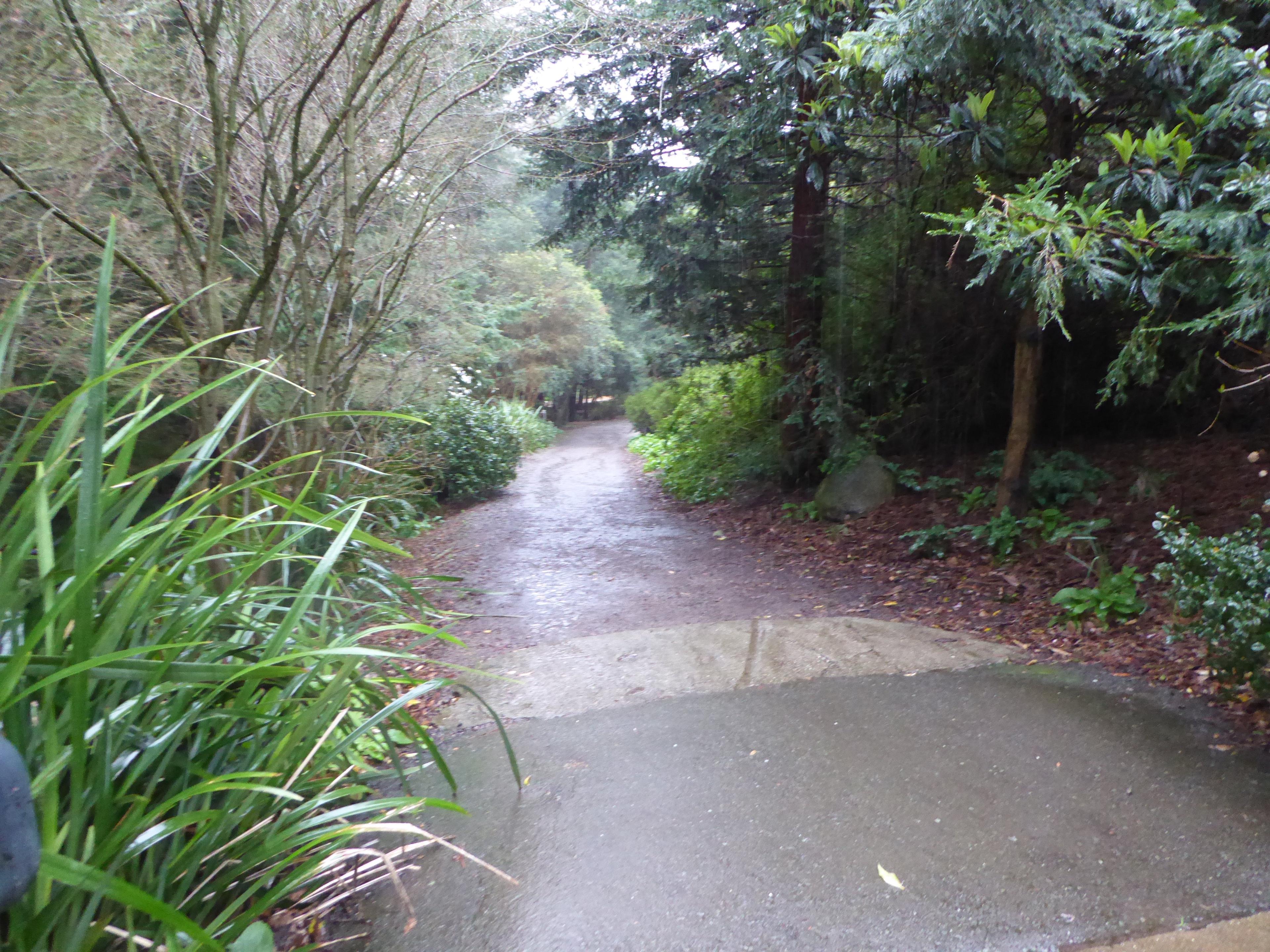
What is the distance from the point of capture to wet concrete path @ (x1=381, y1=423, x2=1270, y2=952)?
2670 mm

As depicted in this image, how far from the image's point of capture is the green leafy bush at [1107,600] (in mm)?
5281

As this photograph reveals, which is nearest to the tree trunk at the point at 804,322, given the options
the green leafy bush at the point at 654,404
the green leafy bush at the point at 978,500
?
the green leafy bush at the point at 978,500

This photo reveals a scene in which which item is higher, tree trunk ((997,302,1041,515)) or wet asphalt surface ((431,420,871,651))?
tree trunk ((997,302,1041,515))

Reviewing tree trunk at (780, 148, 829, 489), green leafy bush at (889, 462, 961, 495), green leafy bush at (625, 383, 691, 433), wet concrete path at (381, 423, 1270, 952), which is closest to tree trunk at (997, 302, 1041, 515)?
green leafy bush at (889, 462, 961, 495)

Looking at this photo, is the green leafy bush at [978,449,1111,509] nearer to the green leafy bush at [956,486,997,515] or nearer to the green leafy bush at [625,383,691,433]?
the green leafy bush at [956,486,997,515]

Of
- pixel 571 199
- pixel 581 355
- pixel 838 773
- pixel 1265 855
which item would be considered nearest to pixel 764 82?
pixel 571 199

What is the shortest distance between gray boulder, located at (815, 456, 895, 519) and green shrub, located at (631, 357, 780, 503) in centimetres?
154

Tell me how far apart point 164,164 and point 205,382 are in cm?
305

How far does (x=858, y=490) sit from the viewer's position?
30.3 feet

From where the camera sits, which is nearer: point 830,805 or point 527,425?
point 830,805

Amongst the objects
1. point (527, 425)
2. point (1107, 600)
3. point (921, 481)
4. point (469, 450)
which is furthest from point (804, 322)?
point (527, 425)

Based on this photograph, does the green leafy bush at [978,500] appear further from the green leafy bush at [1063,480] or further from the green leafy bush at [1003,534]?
the green leafy bush at [1003,534]

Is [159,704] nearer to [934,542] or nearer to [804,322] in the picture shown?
[934,542]

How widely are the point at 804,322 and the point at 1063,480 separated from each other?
395 centimetres
